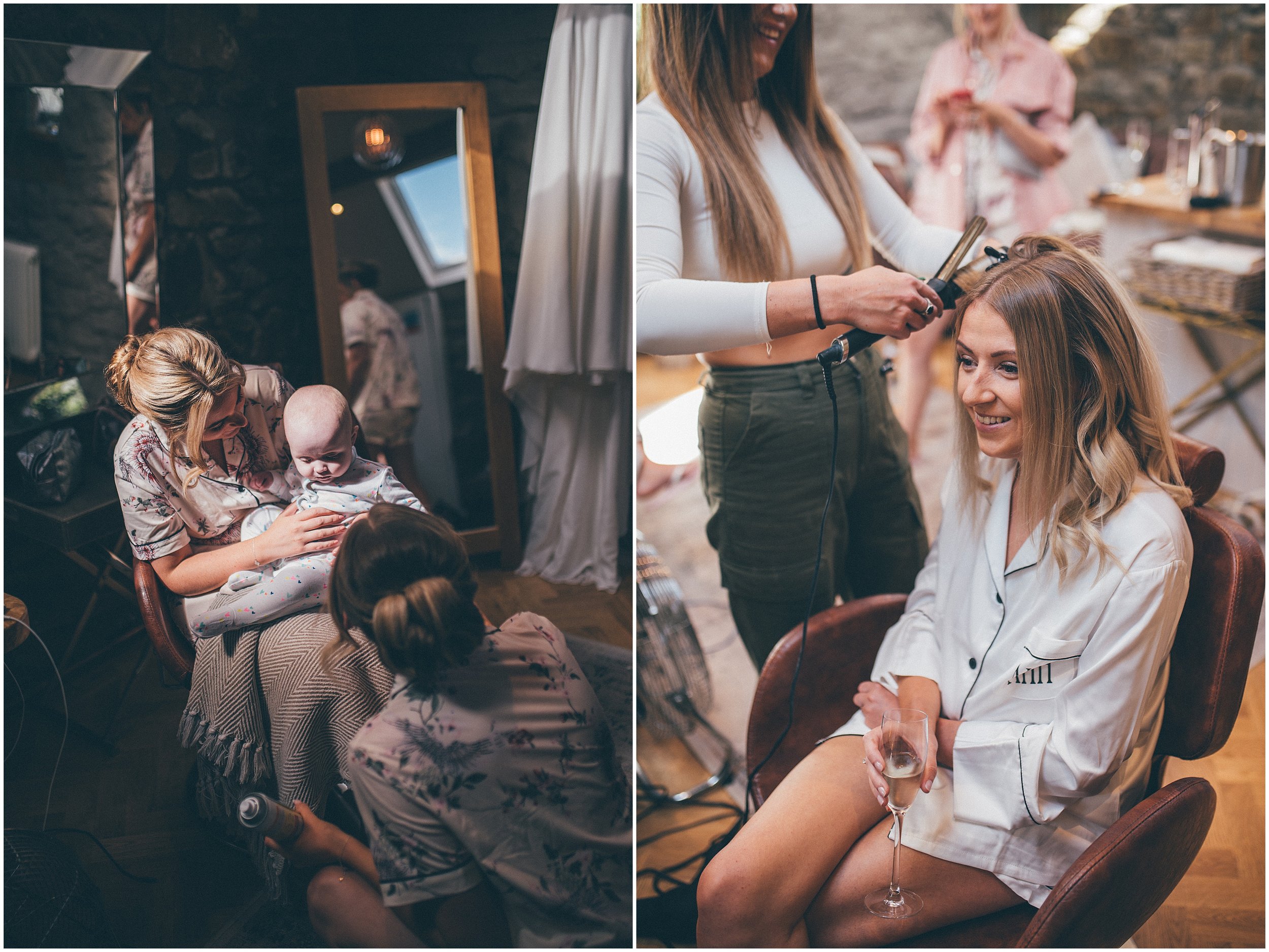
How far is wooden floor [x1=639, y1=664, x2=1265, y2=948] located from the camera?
5.17 feet

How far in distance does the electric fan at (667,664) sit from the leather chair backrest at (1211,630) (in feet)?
3.42

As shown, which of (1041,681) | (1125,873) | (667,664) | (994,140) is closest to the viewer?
(1125,873)

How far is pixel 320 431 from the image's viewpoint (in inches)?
43.9

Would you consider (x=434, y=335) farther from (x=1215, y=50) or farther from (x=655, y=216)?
(x=1215, y=50)

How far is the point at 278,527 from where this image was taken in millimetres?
1088

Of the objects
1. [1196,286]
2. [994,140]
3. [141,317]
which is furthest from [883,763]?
[994,140]

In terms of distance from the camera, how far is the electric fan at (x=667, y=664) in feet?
6.97

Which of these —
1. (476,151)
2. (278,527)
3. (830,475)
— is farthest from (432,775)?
(476,151)

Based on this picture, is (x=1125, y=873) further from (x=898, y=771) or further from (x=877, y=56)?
(x=877, y=56)

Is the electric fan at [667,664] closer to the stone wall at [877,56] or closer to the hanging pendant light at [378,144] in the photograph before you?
the hanging pendant light at [378,144]

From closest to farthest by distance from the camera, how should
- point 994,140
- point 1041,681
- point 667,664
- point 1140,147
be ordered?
point 1041,681 → point 667,664 → point 994,140 → point 1140,147

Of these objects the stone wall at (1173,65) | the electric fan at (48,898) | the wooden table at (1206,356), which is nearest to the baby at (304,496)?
the electric fan at (48,898)

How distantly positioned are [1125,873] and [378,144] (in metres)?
1.26

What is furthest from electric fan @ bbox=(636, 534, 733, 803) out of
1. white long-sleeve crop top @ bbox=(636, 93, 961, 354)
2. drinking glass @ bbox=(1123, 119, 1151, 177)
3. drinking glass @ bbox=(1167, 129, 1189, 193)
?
drinking glass @ bbox=(1123, 119, 1151, 177)
